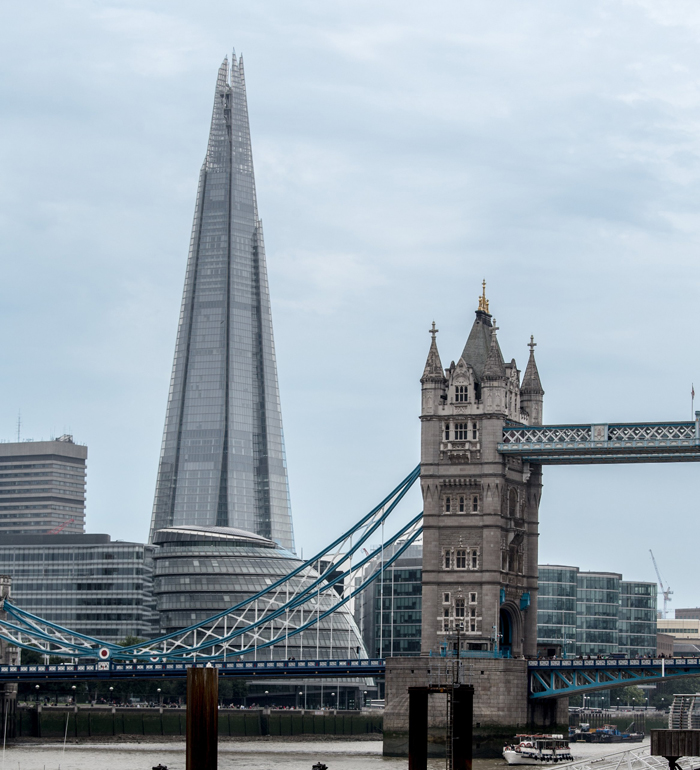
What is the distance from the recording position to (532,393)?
134625 mm

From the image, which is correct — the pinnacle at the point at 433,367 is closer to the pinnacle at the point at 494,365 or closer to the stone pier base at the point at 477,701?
the pinnacle at the point at 494,365

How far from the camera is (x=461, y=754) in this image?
72562mm

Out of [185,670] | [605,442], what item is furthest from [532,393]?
[185,670]

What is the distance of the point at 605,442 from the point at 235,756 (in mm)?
34366

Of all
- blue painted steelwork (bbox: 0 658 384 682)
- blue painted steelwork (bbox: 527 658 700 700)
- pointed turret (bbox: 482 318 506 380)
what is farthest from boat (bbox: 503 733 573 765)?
pointed turret (bbox: 482 318 506 380)

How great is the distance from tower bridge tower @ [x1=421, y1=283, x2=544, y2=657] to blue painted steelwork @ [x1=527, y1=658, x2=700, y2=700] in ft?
9.93

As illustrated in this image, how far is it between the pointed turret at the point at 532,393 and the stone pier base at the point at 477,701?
21.1 meters

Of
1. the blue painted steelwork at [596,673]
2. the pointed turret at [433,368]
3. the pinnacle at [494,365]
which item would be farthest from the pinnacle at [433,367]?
the blue painted steelwork at [596,673]

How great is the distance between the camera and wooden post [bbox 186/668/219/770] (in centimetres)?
5822

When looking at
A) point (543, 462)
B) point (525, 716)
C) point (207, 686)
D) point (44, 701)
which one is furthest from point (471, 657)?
point (44, 701)

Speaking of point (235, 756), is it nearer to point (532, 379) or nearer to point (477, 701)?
point (477, 701)

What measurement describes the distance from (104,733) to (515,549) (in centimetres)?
4309

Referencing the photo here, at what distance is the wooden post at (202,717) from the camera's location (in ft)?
191

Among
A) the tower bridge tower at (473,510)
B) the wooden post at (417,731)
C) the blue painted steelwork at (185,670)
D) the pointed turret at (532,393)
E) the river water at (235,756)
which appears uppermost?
the pointed turret at (532,393)
